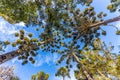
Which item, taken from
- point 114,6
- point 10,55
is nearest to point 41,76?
point 10,55

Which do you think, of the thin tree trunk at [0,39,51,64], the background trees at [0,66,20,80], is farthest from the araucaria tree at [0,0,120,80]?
the background trees at [0,66,20,80]

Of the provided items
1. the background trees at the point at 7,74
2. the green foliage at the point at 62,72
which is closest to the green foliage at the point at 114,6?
the green foliage at the point at 62,72

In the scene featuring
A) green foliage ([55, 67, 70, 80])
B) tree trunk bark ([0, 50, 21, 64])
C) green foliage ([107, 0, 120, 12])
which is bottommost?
green foliage ([55, 67, 70, 80])

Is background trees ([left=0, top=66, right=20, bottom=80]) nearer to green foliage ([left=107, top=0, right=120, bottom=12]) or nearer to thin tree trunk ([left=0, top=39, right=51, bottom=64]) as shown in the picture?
thin tree trunk ([left=0, top=39, right=51, bottom=64])

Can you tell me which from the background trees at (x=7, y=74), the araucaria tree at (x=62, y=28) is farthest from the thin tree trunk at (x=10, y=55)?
the background trees at (x=7, y=74)

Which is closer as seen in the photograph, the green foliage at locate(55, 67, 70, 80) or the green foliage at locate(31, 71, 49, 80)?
the green foliage at locate(31, 71, 49, 80)

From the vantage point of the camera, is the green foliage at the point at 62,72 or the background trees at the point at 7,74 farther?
the background trees at the point at 7,74

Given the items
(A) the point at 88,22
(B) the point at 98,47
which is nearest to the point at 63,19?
(A) the point at 88,22

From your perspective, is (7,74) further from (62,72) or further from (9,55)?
(9,55)

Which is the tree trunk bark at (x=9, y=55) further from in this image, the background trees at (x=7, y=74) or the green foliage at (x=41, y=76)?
the background trees at (x=7, y=74)

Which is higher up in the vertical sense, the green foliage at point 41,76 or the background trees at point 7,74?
the green foliage at point 41,76

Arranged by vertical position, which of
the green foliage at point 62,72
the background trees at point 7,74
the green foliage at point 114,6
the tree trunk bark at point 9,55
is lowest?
the background trees at point 7,74

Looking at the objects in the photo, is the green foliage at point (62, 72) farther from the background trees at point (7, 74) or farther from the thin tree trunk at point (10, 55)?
the background trees at point (7, 74)

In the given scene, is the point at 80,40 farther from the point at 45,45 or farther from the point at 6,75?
the point at 6,75
